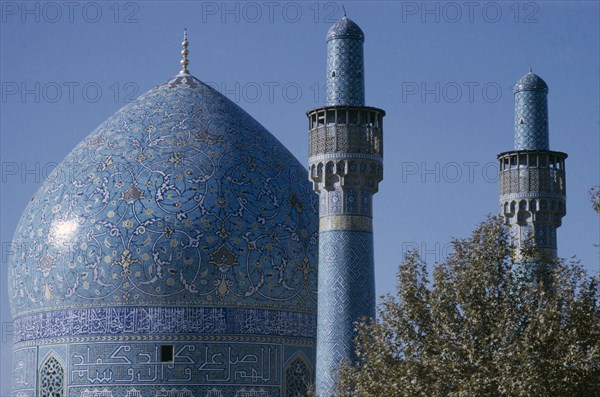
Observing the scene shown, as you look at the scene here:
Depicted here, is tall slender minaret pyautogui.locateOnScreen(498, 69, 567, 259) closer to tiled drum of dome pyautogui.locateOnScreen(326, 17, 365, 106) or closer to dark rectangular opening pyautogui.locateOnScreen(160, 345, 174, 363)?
tiled drum of dome pyautogui.locateOnScreen(326, 17, 365, 106)

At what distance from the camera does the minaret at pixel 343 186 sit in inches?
726

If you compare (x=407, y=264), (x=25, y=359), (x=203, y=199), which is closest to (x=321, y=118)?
(x=203, y=199)

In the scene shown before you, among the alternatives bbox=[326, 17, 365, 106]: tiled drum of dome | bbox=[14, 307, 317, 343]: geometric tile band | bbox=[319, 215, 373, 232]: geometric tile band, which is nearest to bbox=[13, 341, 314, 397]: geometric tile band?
bbox=[14, 307, 317, 343]: geometric tile band

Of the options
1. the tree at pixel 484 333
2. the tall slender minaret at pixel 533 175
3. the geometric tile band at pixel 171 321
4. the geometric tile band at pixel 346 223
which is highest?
the tall slender minaret at pixel 533 175

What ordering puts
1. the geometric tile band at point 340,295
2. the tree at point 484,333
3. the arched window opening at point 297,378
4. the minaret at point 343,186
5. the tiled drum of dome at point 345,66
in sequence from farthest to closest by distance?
the arched window opening at point 297,378 → the tiled drum of dome at point 345,66 → the minaret at point 343,186 → the geometric tile band at point 340,295 → the tree at point 484,333

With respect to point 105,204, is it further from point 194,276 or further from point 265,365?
point 265,365

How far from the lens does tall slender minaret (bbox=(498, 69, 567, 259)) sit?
914 inches

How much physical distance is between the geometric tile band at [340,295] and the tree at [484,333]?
345 centimetres

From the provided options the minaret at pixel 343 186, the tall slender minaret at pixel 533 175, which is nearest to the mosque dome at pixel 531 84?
the tall slender minaret at pixel 533 175

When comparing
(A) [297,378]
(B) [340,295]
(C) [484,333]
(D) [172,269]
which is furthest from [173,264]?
(C) [484,333]

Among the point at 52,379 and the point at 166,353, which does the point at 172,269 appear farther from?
the point at 52,379

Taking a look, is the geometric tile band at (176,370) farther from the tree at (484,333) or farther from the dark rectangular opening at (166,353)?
the tree at (484,333)

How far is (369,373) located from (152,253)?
8.08 meters

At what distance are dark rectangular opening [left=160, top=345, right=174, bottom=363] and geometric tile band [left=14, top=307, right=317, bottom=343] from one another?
0.75 ft
